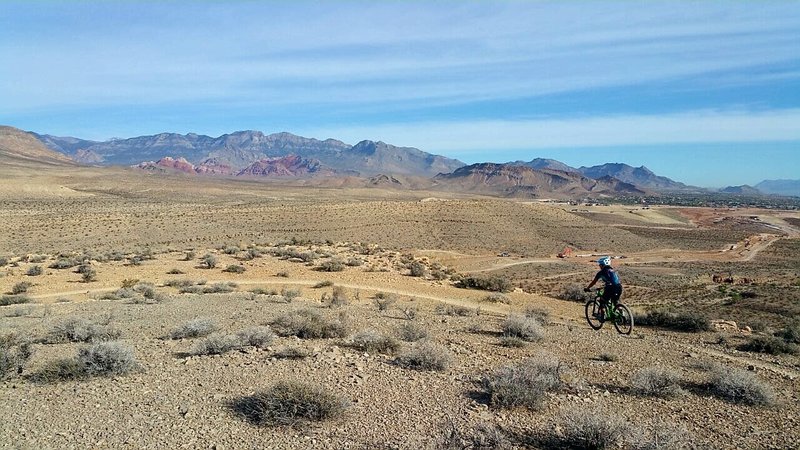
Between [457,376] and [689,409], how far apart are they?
3586 millimetres

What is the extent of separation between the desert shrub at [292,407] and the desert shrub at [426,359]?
239cm

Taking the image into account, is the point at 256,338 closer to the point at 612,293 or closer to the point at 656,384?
the point at 656,384

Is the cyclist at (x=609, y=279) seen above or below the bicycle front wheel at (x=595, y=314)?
above

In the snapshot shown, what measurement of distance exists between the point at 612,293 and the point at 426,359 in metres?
5.70

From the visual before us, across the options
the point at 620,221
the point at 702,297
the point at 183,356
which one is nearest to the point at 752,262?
the point at 702,297

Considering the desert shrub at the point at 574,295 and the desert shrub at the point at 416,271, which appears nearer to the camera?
the desert shrub at the point at 574,295

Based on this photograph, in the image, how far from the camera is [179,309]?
16.0 m

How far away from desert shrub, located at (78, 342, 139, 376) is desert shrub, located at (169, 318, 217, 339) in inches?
104

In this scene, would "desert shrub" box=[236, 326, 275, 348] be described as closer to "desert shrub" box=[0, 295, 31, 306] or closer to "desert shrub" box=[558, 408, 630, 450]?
"desert shrub" box=[558, 408, 630, 450]

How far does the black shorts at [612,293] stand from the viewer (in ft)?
41.4

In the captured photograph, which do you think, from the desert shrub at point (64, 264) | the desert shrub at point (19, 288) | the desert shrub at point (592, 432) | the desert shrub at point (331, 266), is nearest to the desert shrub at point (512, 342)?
the desert shrub at point (592, 432)

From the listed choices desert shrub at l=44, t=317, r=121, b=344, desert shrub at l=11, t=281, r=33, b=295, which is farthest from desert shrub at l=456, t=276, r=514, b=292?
desert shrub at l=11, t=281, r=33, b=295

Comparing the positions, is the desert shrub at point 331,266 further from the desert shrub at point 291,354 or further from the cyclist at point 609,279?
the desert shrub at point 291,354

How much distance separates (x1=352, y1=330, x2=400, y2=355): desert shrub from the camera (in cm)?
1071
